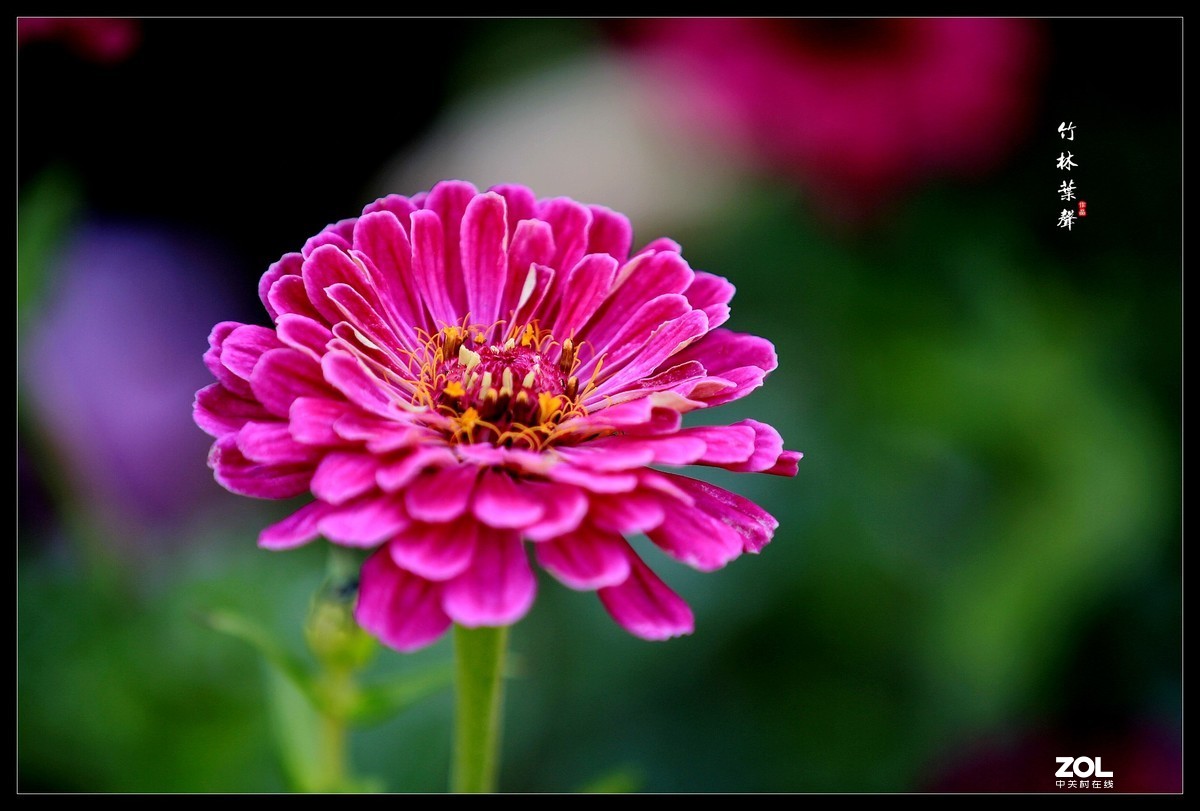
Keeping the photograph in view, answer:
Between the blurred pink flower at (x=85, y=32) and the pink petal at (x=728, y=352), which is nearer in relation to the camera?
the pink petal at (x=728, y=352)

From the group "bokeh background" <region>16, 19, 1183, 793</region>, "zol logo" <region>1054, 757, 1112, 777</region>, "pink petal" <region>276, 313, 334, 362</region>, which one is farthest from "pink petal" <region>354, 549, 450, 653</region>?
"zol logo" <region>1054, 757, 1112, 777</region>

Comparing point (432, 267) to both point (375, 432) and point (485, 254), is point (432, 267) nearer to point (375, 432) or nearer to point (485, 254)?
point (485, 254)

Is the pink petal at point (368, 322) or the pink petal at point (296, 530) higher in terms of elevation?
the pink petal at point (368, 322)

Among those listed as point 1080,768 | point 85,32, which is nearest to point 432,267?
point 85,32

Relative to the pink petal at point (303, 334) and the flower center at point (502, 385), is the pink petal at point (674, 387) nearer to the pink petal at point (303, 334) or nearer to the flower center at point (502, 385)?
the flower center at point (502, 385)

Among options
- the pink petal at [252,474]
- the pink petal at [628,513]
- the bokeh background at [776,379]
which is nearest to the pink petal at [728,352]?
the pink petal at [628,513]

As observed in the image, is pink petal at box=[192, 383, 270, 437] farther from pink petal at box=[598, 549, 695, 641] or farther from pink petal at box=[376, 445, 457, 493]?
pink petal at box=[598, 549, 695, 641]
